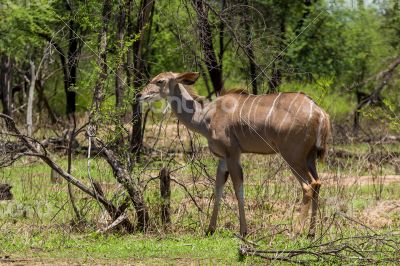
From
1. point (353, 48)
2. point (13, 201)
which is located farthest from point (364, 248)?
point (353, 48)

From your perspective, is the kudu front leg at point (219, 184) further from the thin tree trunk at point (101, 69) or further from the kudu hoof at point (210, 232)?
the thin tree trunk at point (101, 69)

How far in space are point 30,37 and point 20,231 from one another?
8.13 metres

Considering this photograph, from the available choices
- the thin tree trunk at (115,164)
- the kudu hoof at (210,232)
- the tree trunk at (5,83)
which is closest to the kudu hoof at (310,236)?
the kudu hoof at (210,232)

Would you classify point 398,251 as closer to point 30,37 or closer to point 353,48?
point 30,37

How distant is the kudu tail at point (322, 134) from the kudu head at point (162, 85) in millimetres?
1327

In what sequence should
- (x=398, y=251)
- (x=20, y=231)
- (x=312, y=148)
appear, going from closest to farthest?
1. (x=398, y=251)
2. (x=20, y=231)
3. (x=312, y=148)

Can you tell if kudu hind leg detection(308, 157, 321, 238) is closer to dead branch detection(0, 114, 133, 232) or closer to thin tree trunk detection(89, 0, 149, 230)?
thin tree trunk detection(89, 0, 149, 230)

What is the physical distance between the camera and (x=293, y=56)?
16.0 meters

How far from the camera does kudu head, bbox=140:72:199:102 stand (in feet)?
26.1

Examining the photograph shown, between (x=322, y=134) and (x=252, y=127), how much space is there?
639 millimetres

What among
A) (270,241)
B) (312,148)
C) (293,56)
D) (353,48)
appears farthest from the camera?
(353,48)

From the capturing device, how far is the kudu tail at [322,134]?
7.32 meters

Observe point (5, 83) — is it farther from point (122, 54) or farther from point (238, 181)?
point (238, 181)

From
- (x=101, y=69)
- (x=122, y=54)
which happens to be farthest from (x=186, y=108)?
(x=101, y=69)
